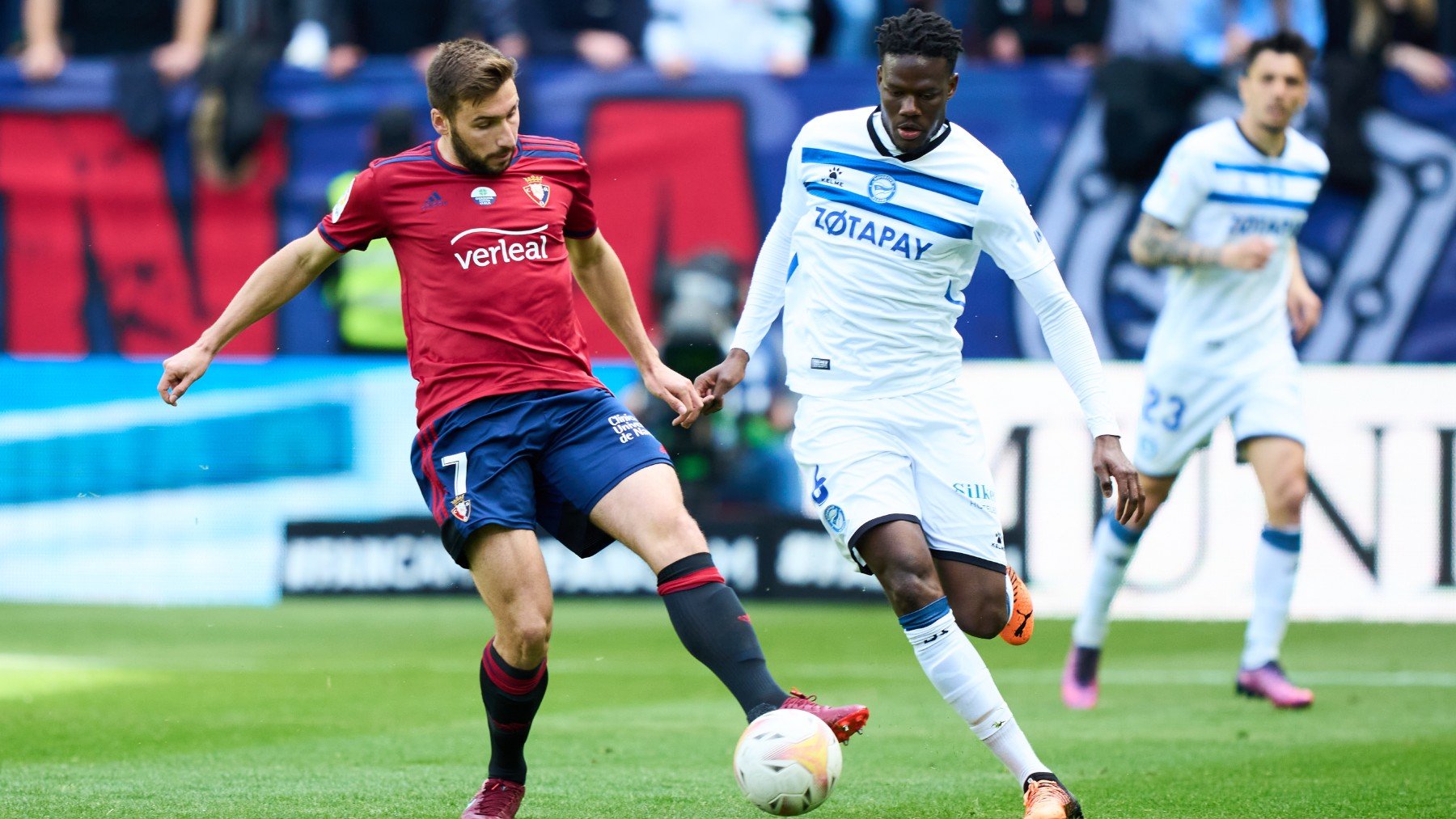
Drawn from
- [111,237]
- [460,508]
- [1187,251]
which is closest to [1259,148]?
[1187,251]

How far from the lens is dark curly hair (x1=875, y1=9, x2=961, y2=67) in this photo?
510 centimetres

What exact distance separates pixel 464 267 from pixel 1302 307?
4.42 metres

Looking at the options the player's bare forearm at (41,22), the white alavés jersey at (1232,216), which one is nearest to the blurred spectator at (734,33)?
the player's bare forearm at (41,22)

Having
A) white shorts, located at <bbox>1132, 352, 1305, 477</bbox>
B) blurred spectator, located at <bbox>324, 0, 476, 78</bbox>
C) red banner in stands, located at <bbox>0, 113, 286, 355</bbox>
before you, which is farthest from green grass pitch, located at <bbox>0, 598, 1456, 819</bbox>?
blurred spectator, located at <bbox>324, 0, 476, 78</bbox>

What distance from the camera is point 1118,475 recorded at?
4871 millimetres

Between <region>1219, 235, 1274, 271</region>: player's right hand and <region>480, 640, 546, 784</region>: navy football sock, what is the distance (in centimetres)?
377

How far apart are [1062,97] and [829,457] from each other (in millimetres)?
6884

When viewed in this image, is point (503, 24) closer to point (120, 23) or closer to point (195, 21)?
point (195, 21)

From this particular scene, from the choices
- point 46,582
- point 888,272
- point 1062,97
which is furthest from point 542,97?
point 888,272

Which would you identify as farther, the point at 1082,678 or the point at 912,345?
Answer: the point at 1082,678

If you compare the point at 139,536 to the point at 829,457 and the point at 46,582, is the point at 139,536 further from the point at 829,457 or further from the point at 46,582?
the point at 829,457

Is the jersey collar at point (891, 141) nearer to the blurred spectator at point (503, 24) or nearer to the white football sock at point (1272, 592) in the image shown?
the white football sock at point (1272, 592)

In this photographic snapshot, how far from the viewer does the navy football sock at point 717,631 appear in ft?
15.6

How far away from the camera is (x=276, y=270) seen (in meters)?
5.10
